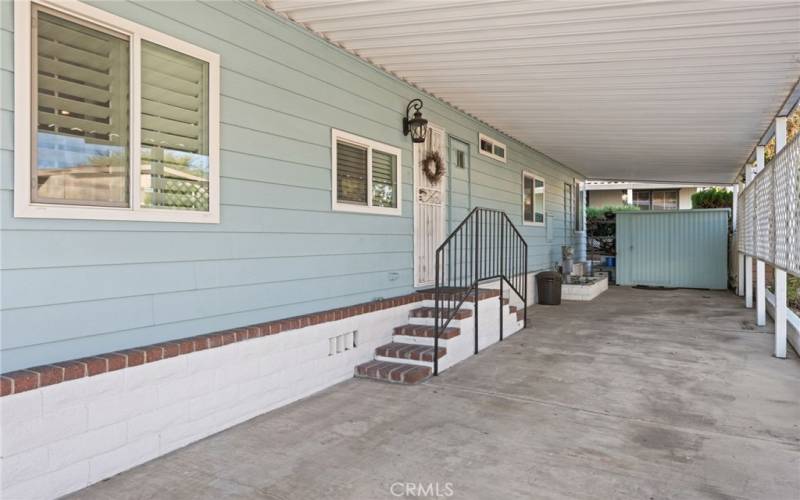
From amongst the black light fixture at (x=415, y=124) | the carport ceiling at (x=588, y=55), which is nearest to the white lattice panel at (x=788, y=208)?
Result: the carport ceiling at (x=588, y=55)

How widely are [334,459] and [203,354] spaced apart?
1.02m

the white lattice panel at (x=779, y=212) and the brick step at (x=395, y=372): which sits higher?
the white lattice panel at (x=779, y=212)

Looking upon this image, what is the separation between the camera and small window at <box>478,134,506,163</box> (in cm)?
752

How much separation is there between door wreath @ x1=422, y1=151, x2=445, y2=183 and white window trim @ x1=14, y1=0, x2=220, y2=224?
301cm

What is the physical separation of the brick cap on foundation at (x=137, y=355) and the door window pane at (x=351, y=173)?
1.09 metres

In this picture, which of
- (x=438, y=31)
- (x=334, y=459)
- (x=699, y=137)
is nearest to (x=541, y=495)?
(x=334, y=459)

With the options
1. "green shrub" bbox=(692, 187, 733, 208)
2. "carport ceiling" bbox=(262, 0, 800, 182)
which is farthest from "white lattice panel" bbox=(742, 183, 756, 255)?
"green shrub" bbox=(692, 187, 733, 208)

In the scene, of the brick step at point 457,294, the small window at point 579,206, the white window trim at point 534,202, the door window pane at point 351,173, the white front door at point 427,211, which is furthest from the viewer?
the small window at point 579,206

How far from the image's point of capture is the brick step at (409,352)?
457 centimetres

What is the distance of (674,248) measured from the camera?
Result: 1260cm

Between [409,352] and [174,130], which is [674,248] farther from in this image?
[174,130]

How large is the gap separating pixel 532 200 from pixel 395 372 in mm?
6439

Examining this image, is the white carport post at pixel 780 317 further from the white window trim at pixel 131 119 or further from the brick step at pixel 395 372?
the white window trim at pixel 131 119

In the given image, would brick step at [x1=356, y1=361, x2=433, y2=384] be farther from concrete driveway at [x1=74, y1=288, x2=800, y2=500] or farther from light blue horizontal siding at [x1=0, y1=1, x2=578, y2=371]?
light blue horizontal siding at [x1=0, y1=1, x2=578, y2=371]
